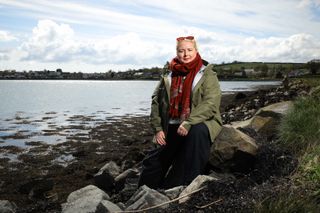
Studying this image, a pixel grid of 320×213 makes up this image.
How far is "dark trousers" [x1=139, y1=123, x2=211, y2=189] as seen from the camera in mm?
7152

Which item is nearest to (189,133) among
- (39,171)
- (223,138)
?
(223,138)

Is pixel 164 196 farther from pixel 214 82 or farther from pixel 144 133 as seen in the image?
pixel 144 133

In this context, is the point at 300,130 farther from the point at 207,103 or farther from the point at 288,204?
the point at 288,204

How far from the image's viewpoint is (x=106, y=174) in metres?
10.9

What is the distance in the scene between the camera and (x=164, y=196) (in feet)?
20.3

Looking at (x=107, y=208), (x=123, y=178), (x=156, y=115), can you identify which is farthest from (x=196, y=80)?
(x=123, y=178)

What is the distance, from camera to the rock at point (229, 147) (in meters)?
7.86

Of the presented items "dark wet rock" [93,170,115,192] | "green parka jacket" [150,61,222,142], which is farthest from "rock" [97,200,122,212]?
"dark wet rock" [93,170,115,192]

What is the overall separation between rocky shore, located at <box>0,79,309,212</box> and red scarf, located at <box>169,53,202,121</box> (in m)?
1.42

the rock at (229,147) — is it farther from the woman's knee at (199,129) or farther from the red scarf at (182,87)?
the red scarf at (182,87)

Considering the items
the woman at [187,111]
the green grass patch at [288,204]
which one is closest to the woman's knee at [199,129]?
the woman at [187,111]

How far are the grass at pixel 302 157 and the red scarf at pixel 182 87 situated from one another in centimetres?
219

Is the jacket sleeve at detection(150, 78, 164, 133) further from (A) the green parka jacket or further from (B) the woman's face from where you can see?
(B) the woman's face

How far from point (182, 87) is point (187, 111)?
1.46ft
